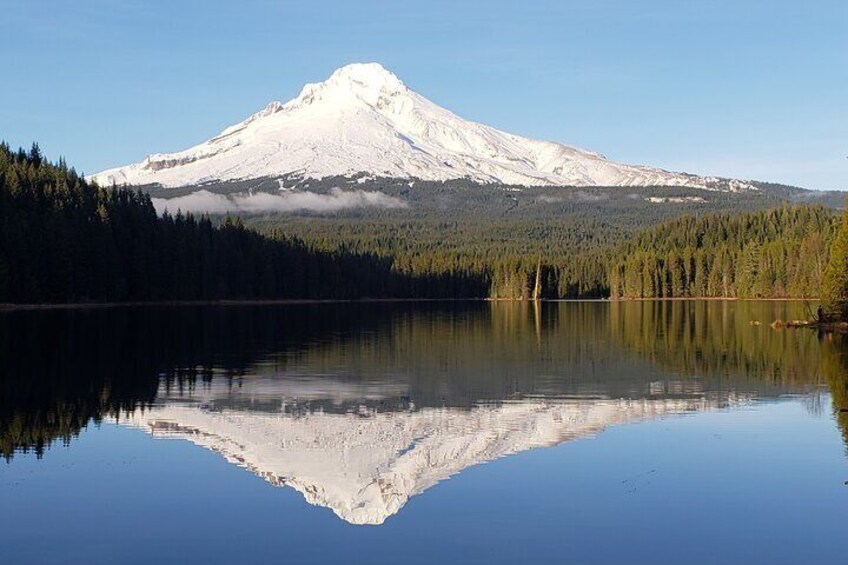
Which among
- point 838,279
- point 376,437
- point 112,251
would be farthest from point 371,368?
point 112,251

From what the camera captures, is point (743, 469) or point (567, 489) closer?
point (567, 489)

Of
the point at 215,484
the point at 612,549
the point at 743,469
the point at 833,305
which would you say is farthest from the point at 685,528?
the point at 833,305

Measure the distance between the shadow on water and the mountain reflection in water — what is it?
0.38 feet

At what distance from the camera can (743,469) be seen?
1034 inches

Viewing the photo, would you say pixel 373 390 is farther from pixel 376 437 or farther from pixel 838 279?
pixel 838 279

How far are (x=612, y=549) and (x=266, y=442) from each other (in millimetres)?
13290

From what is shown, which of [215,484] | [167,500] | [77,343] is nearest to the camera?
[167,500]

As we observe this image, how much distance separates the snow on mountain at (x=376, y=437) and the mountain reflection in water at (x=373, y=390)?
71 millimetres

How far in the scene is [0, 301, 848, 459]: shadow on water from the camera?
124 feet

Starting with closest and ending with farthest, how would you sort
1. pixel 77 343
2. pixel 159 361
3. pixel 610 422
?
pixel 610 422 < pixel 159 361 < pixel 77 343

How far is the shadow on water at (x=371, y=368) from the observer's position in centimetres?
3788

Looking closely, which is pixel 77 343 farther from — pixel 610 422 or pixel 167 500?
pixel 167 500

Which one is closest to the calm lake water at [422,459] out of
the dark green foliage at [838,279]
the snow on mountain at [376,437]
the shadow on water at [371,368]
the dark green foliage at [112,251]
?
the snow on mountain at [376,437]

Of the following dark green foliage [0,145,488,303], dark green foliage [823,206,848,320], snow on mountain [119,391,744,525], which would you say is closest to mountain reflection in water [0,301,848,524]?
snow on mountain [119,391,744,525]
